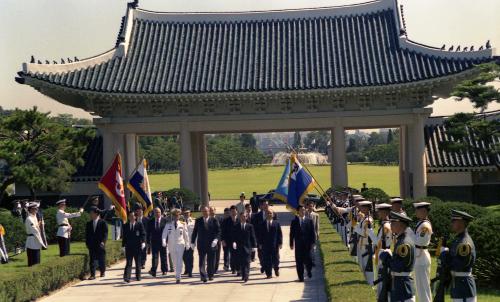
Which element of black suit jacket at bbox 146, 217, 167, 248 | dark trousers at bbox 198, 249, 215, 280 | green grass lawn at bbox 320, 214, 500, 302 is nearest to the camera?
green grass lawn at bbox 320, 214, 500, 302

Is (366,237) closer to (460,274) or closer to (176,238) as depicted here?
(460,274)

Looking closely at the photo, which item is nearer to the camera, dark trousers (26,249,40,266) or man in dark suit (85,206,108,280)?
dark trousers (26,249,40,266)

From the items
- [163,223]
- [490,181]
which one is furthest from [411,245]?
[490,181]

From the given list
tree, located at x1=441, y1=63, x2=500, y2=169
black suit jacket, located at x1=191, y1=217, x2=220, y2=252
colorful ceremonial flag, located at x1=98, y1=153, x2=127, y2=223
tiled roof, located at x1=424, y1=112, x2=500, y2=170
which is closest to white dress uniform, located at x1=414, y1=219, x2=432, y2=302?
black suit jacket, located at x1=191, y1=217, x2=220, y2=252

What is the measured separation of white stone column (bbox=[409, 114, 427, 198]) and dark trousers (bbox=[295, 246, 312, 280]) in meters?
15.4

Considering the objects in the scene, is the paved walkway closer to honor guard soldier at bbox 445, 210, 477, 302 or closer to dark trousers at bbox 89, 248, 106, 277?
dark trousers at bbox 89, 248, 106, 277

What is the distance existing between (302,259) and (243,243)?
54.5 inches

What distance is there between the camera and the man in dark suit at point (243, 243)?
52.3 feet

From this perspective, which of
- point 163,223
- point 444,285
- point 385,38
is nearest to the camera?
point 444,285

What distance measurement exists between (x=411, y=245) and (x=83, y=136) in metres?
21.9

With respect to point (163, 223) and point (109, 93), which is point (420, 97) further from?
point (163, 223)

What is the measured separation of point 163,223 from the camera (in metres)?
17.5

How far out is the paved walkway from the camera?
1402 cm

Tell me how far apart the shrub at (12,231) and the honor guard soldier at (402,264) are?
43.8 ft
